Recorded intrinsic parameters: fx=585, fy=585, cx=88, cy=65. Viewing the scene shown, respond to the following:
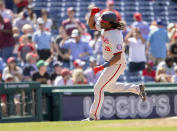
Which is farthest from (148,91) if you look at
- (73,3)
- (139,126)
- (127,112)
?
(73,3)

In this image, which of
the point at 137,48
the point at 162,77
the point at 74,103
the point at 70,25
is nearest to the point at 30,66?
the point at 70,25

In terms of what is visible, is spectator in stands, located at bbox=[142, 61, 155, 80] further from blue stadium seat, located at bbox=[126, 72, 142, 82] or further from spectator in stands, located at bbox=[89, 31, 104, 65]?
spectator in stands, located at bbox=[89, 31, 104, 65]

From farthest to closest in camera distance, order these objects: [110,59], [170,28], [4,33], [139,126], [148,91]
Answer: [170,28]
[4,33]
[148,91]
[110,59]
[139,126]

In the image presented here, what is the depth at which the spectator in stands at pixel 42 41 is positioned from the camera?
14852mm

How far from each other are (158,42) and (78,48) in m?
2.16

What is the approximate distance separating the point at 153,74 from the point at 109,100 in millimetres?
3002

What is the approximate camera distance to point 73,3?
62.3ft

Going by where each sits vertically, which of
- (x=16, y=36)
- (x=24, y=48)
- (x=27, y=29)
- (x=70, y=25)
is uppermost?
(x=70, y=25)

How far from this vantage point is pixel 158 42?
1538 cm

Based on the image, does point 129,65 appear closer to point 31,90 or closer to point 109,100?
point 109,100

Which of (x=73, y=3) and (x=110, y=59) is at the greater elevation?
(x=73, y=3)

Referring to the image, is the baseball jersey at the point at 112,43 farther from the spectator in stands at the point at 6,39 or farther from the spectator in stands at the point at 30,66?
the spectator in stands at the point at 6,39

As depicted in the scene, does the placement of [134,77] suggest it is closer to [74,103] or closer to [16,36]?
[16,36]

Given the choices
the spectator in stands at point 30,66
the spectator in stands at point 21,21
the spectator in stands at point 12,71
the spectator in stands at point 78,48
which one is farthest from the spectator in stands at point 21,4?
the spectator in stands at point 12,71
